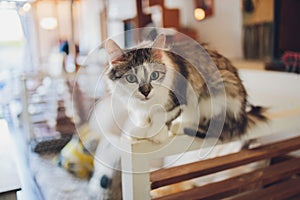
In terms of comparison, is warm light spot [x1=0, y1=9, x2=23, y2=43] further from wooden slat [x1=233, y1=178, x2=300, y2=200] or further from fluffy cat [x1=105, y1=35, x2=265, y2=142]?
wooden slat [x1=233, y1=178, x2=300, y2=200]

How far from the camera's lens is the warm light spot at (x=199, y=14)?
3.54 feet

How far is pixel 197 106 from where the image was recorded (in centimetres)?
80

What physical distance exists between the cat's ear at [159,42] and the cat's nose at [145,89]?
0.37 ft

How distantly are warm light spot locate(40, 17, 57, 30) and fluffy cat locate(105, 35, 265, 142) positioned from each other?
0.44 metres

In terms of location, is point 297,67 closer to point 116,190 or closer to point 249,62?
point 249,62

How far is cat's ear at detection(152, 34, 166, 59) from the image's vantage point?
0.71 meters

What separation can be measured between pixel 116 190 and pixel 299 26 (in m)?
1.05

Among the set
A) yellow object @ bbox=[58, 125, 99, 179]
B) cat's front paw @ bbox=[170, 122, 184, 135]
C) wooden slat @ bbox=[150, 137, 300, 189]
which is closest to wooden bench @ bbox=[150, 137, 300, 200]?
wooden slat @ bbox=[150, 137, 300, 189]

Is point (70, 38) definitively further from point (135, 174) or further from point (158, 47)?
point (135, 174)

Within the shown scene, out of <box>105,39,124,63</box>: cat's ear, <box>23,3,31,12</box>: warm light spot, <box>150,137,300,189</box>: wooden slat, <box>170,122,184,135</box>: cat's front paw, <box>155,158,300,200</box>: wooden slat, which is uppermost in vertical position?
<box>23,3,31,12</box>: warm light spot

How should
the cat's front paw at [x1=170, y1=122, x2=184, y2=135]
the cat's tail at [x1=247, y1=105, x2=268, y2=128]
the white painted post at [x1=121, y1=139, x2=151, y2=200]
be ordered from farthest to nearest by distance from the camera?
the cat's tail at [x1=247, y1=105, x2=268, y2=128], the cat's front paw at [x1=170, y1=122, x2=184, y2=135], the white painted post at [x1=121, y1=139, x2=151, y2=200]

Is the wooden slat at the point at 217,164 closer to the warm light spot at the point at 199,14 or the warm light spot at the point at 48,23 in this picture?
the warm light spot at the point at 199,14

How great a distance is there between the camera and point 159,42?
0.75 m

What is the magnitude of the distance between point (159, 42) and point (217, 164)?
1.25ft
